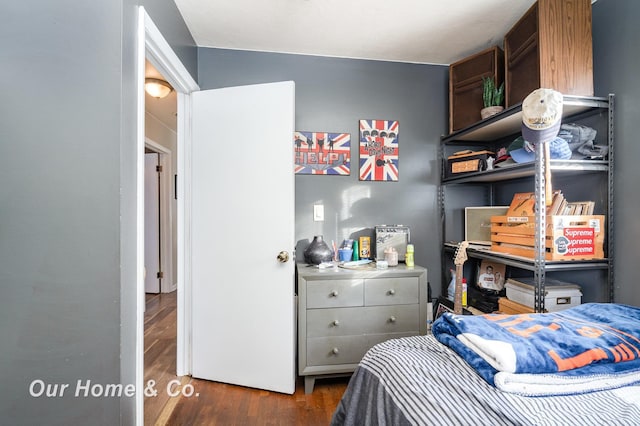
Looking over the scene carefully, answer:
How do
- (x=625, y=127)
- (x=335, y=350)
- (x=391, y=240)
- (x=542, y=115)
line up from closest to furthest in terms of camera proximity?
(x=542, y=115)
(x=625, y=127)
(x=335, y=350)
(x=391, y=240)

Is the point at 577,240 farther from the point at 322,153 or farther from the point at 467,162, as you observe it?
the point at 322,153

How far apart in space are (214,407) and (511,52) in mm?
2963

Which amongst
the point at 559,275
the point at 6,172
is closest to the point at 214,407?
the point at 6,172

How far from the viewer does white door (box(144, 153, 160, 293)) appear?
408cm

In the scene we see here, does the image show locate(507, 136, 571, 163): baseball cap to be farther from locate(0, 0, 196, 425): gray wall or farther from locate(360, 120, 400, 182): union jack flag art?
locate(0, 0, 196, 425): gray wall

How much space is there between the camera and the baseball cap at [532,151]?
1497 mm

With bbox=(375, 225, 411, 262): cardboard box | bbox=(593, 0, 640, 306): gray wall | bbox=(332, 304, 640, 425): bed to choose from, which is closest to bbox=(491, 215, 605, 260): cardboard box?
bbox=(593, 0, 640, 306): gray wall

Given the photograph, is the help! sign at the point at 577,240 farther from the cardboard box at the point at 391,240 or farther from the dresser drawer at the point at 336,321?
the dresser drawer at the point at 336,321

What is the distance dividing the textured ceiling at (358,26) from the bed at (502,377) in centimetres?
184

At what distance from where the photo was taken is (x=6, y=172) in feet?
3.67

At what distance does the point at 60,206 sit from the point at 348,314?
1.61 meters

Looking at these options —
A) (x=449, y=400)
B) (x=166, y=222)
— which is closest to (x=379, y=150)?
(x=449, y=400)

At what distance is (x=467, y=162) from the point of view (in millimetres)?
2115

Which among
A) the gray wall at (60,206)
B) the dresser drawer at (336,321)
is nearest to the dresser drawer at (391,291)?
the dresser drawer at (336,321)
